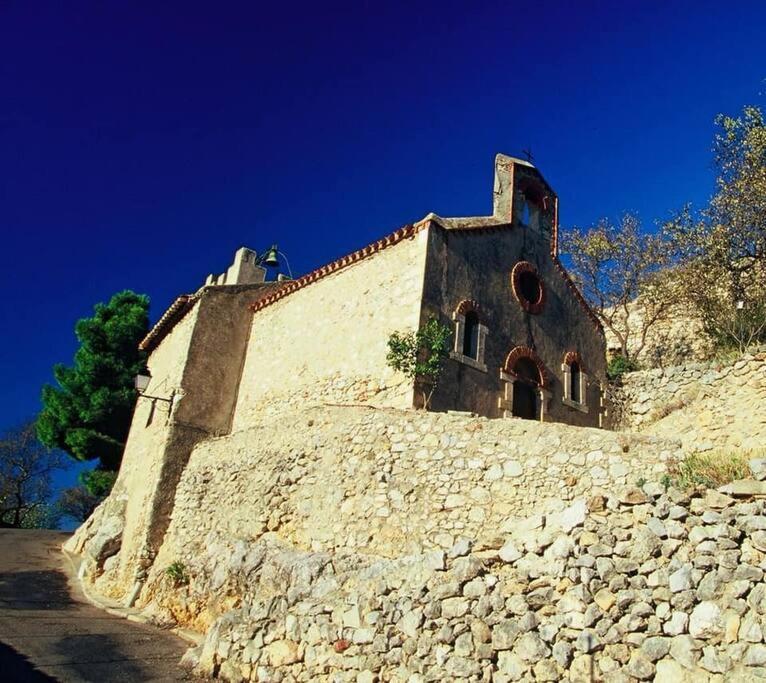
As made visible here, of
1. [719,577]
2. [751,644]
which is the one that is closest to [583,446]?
[719,577]

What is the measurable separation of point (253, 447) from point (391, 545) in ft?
18.0

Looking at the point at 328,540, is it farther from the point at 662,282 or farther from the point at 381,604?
the point at 662,282

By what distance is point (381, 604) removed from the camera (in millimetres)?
8438

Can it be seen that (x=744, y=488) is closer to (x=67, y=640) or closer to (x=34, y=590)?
(x=67, y=640)

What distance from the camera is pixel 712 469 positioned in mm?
→ 7430

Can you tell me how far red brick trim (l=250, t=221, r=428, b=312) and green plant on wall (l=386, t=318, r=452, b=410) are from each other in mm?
2724

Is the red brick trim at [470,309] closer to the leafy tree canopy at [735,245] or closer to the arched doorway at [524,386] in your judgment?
the arched doorway at [524,386]

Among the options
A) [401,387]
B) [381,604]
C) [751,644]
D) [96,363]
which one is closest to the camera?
[751,644]

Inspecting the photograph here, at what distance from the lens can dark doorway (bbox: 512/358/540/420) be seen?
16.3 metres

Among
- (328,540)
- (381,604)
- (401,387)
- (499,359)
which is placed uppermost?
(499,359)

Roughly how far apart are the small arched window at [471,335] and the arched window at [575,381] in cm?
432

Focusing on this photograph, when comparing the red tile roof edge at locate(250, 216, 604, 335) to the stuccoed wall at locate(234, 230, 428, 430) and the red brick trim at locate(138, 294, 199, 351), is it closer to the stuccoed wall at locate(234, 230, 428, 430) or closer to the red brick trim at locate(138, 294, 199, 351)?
the stuccoed wall at locate(234, 230, 428, 430)

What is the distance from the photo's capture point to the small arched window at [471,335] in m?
15.2

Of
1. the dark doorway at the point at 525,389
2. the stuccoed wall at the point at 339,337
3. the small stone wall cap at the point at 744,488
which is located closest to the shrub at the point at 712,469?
the small stone wall cap at the point at 744,488
